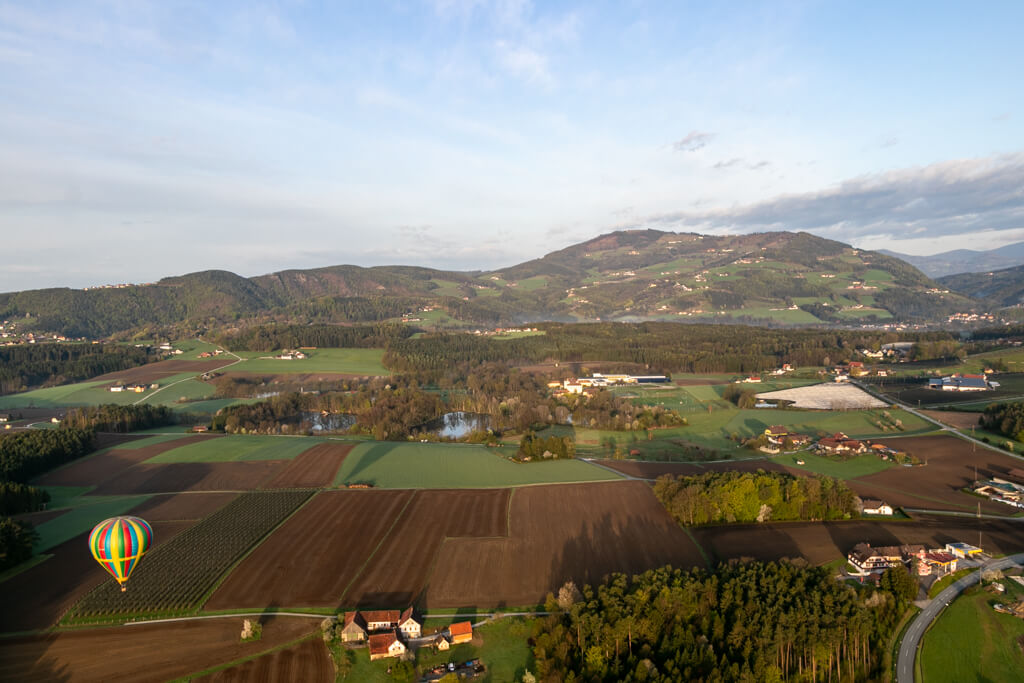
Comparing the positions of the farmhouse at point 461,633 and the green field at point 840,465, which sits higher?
the farmhouse at point 461,633

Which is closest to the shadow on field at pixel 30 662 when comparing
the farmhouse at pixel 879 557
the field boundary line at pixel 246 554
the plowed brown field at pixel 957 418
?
the field boundary line at pixel 246 554

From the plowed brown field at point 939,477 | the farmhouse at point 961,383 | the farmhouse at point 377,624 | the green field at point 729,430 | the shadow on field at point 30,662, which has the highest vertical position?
the shadow on field at point 30,662

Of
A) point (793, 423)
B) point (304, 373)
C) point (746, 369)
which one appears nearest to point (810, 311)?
point (746, 369)

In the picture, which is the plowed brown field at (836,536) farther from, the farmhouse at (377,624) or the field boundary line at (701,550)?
the farmhouse at (377,624)

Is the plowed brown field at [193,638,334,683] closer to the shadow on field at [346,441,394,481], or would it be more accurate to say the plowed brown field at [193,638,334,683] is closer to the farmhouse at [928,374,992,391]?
the shadow on field at [346,441,394,481]

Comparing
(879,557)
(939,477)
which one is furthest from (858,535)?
(939,477)

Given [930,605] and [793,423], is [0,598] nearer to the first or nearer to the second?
[930,605]

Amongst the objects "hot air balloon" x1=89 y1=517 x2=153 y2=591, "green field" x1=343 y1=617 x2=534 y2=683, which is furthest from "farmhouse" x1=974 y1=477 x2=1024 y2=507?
"hot air balloon" x1=89 y1=517 x2=153 y2=591
